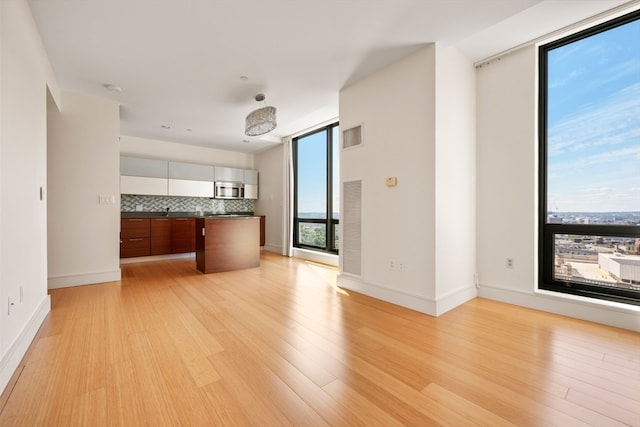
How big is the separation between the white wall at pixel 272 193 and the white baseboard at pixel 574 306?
4644 mm

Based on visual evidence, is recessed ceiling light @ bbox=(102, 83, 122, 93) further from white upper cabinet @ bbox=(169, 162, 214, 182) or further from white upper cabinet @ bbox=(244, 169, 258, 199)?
white upper cabinet @ bbox=(244, 169, 258, 199)

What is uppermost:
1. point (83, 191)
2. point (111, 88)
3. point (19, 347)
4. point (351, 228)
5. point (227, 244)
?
point (111, 88)

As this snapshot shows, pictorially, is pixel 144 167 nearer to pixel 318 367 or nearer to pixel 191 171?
pixel 191 171

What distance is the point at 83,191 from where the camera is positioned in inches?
147

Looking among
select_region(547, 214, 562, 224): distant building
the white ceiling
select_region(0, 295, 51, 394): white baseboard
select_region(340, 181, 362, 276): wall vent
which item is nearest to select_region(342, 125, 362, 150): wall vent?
select_region(340, 181, 362, 276): wall vent

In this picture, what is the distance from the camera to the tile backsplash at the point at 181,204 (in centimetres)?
589

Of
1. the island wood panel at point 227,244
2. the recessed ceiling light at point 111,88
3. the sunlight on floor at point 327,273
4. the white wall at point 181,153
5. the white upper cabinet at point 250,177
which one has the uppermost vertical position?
the recessed ceiling light at point 111,88

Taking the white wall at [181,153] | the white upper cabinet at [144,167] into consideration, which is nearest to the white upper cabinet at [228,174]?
the white wall at [181,153]

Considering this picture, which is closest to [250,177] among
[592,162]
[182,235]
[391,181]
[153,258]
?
[182,235]

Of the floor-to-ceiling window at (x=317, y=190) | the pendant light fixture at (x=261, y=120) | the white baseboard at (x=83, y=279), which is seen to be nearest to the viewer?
the pendant light fixture at (x=261, y=120)

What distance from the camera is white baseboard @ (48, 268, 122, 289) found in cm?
356

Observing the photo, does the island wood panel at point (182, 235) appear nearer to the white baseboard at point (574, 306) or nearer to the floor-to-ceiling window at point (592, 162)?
the white baseboard at point (574, 306)

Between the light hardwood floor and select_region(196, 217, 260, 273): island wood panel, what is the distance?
4.97ft

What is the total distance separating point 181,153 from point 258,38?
16.0ft
